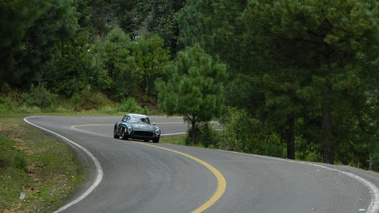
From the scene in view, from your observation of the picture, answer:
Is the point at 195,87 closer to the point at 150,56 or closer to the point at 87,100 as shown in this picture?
the point at 87,100

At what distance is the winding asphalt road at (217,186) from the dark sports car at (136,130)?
8725 mm

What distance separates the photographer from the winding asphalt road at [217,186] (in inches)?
373

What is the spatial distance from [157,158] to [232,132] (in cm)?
1780

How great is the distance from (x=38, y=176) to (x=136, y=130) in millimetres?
12795

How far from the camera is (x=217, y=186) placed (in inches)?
460

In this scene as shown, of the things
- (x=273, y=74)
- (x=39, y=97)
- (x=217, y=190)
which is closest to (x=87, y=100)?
(x=39, y=97)

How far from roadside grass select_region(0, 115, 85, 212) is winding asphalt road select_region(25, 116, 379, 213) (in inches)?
17.4

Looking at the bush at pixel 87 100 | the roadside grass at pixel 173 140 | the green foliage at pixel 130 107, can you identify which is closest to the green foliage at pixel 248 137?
the roadside grass at pixel 173 140

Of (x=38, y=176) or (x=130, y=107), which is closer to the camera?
(x=38, y=176)

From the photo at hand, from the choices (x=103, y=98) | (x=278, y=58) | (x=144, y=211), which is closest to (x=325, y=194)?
(x=144, y=211)

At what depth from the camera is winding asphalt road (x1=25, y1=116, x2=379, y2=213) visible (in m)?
9.48

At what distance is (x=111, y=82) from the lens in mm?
63281

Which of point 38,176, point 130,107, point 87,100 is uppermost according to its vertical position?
point 87,100

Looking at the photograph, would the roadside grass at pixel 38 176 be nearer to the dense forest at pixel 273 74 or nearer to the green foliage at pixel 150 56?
the dense forest at pixel 273 74
